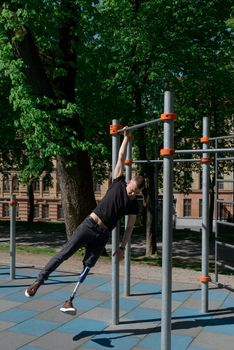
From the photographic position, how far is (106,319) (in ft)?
19.6

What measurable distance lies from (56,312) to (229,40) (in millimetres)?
12950

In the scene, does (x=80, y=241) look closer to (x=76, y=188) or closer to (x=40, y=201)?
(x=76, y=188)

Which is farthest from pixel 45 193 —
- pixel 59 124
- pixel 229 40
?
pixel 59 124

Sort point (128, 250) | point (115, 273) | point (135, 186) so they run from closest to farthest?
point (135, 186)
point (115, 273)
point (128, 250)

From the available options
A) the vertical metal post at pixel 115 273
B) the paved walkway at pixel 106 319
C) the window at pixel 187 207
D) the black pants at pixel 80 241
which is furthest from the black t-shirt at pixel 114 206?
the window at pixel 187 207

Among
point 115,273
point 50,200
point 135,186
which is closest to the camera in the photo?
point 135,186

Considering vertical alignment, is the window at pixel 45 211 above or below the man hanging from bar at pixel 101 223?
below

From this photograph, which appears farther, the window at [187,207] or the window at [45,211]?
the window at [45,211]

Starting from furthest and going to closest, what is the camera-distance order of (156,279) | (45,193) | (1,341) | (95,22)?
(45,193), (95,22), (156,279), (1,341)

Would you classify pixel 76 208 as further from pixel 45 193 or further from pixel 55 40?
pixel 45 193

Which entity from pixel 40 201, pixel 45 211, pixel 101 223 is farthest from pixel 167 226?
pixel 45 211

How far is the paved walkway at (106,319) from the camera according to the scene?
514 centimetres

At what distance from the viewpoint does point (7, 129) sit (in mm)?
18766

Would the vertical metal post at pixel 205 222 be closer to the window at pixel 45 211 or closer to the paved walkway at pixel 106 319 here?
the paved walkway at pixel 106 319
